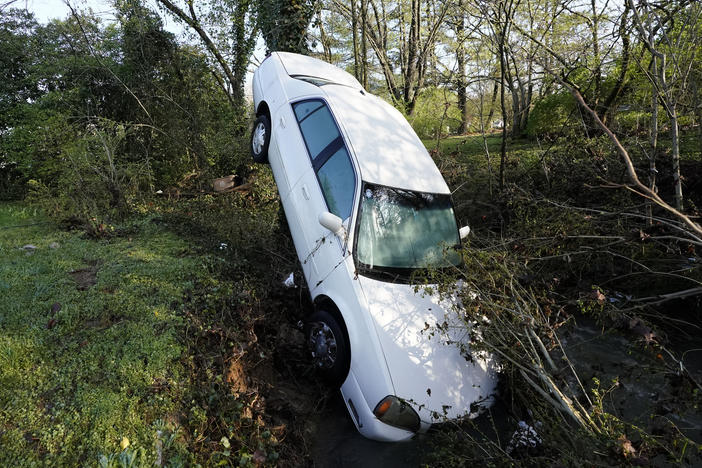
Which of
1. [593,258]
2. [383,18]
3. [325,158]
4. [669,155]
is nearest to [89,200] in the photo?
[325,158]

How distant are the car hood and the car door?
2.22 feet

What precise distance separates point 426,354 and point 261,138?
435 centimetres

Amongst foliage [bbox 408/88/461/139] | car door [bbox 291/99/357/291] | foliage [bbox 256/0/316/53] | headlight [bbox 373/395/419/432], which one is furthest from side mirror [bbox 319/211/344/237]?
foliage [bbox 408/88/461/139]

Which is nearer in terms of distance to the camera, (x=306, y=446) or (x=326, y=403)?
(x=306, y=446)

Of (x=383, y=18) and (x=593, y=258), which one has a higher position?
(x=383, y=18)

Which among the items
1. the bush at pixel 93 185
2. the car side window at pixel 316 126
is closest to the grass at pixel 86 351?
the bush at pixel 93 185

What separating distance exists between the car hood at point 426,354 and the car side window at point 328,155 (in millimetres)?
960

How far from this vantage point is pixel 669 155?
19.9 ft

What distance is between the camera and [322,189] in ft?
14.1

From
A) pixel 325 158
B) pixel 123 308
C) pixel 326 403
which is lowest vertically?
pixel 326 403

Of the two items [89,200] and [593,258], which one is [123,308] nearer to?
[89,200]

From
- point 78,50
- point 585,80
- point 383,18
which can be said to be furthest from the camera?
point 383,18

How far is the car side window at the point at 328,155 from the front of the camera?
402 cm

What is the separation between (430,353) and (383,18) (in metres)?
12.7
